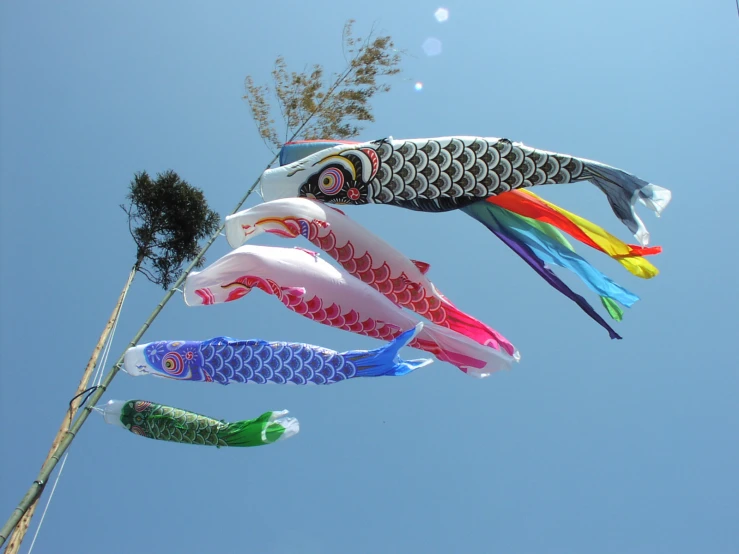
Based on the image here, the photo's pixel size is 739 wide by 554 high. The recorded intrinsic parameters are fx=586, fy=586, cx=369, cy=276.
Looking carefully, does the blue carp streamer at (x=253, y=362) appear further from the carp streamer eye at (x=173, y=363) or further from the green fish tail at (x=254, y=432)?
the green fish tail at (x=254, y=432)

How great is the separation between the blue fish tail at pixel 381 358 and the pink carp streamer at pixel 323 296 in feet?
0.97

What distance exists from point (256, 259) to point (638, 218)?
2437mm

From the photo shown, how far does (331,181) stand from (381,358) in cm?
122

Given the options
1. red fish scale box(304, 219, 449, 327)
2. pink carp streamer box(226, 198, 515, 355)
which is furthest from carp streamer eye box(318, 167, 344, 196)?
red fish scale box(304, 219, 449, 327)

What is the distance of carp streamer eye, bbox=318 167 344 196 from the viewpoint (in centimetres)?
384

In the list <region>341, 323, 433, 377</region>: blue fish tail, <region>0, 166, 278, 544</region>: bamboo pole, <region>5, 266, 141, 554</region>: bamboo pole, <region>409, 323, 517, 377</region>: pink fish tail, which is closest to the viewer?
<region>0, 166, 278, 544</region>: bamboo pole

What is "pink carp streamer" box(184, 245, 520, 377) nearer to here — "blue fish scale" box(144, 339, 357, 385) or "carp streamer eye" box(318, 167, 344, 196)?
"blue fish scale" box(144, 339, 357, 385)

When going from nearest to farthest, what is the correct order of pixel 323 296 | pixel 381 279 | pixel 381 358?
1. pixel 381 358
2. pixel 323 296
3. pixel 381 279

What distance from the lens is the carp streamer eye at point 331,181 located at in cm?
384

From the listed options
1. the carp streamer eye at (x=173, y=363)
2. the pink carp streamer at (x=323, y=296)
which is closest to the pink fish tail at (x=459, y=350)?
the pink carp streamer at (x=323, y=296)

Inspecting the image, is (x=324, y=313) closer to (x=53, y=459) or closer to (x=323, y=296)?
(x=323, y=296)

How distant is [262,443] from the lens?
11.7ft

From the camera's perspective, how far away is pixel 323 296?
373cm

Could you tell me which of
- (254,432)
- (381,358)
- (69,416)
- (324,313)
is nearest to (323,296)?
(324,313)
